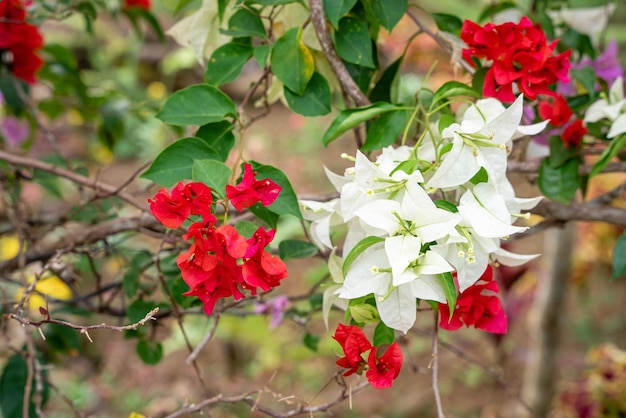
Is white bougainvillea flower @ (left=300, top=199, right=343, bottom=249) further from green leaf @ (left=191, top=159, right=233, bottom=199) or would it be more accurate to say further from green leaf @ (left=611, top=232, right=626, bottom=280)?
green leaf @ (left=611, top=232, right=626, bottom=280)

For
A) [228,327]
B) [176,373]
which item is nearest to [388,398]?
[228,327]

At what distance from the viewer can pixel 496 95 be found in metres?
0.67

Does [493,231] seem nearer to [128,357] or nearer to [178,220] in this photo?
[178,220]

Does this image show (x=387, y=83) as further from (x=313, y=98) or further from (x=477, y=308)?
(x=477, y=308)

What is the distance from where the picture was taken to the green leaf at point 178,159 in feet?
2.09

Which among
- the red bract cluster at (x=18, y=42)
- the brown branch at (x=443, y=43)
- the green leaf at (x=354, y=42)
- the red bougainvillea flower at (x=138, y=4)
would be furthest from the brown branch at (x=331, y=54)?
the red bougainvillea flower at (x=138, y=4)

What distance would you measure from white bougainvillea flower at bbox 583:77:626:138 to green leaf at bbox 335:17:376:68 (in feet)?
0.88

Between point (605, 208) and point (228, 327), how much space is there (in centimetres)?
184

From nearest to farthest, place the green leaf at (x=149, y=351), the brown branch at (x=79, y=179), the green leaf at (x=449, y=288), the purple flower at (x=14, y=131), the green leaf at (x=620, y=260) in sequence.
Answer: the green leaf at (x=449, y=288) → the green leaf at (x=620, y=260) → the brown branch at (x=79, y=179) → the green leaf at (x=149, y=351) → the purple flower at (x=14, y=131)

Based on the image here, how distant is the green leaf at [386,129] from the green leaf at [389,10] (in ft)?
0.32

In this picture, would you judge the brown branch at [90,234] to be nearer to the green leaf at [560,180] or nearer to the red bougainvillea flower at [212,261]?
the red bougainvillea flower at [212,261]

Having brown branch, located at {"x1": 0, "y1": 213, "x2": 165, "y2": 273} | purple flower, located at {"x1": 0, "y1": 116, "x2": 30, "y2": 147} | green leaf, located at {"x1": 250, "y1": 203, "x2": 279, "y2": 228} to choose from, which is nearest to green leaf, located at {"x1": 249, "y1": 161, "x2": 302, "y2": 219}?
green leaf, located at {"x1": 250, "y1": 203, "x2": 279, "y2": 228}

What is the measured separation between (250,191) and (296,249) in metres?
0.22

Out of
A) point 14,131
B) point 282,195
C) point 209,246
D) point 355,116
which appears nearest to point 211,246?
point 209,246
